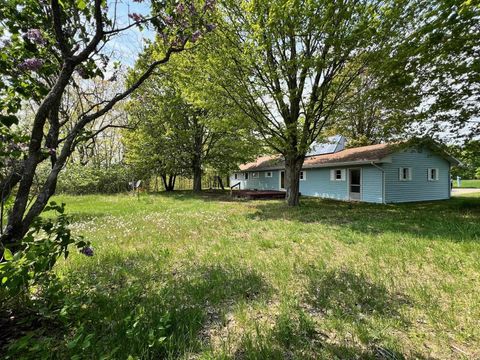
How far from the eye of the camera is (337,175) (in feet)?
54.2

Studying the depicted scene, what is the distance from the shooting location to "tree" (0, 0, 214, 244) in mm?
2229

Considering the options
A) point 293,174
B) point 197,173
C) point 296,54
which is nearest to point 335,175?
point 293,174

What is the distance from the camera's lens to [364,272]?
148 inches

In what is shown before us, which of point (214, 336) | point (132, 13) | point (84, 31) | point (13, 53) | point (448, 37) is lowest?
point (214, 336)

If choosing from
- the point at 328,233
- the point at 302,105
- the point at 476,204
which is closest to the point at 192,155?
the point at 302,105

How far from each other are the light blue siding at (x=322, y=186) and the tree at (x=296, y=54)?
5688 mm

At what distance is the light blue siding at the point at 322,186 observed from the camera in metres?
16.1

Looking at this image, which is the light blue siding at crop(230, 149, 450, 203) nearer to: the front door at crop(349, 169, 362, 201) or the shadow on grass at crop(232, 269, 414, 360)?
the front door at crop(349, 169, 362, 201)

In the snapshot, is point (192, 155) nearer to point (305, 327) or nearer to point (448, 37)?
point (448, 37)

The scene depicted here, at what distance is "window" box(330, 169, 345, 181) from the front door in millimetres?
510

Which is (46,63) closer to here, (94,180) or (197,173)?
(197,173)

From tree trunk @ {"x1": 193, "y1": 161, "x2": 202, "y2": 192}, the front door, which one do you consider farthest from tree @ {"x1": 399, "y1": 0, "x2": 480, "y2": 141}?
tree trunk @ {"x1": 193, "y1": 161, "x2": 202, "y2": 192}

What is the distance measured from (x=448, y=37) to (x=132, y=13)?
33.7 feet

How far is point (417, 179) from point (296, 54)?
1167 centimetres
